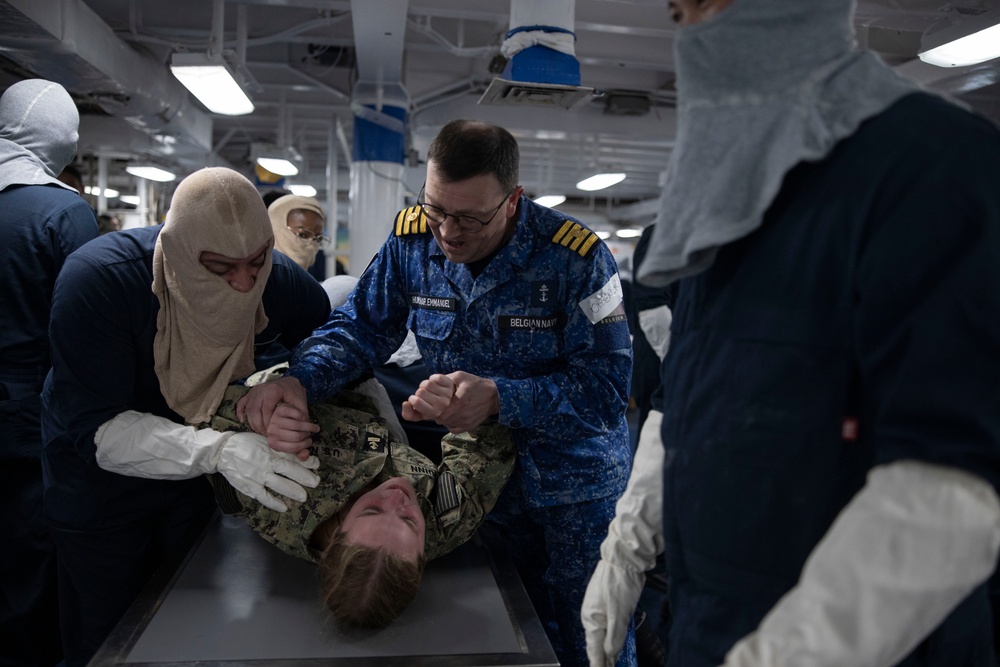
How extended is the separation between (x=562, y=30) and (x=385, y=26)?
137cm

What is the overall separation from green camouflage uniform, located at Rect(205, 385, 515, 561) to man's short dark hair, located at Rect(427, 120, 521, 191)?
702 mm

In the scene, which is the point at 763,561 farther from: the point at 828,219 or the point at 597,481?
the point at 597,481

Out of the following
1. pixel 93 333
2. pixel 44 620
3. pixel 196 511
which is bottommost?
pixel 44 620

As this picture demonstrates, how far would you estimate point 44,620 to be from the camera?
257 centimetres

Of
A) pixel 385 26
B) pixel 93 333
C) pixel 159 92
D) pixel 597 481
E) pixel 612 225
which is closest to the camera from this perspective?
pixel 93 333

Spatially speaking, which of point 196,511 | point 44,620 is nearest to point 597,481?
point 196,511

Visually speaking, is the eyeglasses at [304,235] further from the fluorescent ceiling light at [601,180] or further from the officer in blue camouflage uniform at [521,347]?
the fluorescent ceiling light at [601,180]

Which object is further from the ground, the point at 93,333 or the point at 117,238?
the point at 117,238

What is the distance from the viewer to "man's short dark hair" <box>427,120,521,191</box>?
179 cm

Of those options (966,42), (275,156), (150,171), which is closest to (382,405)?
(966,42)

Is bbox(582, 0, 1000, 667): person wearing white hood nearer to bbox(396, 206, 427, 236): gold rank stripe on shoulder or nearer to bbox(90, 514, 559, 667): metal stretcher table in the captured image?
bbox(90, 514, 559, 667): metal stretcher table

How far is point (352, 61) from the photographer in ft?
21.2

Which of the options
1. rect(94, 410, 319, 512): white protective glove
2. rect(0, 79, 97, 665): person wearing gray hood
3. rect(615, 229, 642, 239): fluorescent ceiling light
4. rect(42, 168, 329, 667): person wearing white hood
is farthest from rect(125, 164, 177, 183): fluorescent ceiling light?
rect(615, 229, 642, 239): fluorescent ceiling light

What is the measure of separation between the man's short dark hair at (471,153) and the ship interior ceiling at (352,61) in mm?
1629
